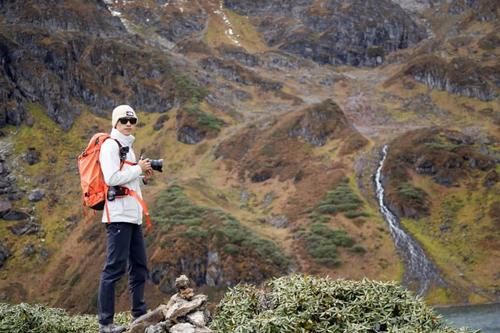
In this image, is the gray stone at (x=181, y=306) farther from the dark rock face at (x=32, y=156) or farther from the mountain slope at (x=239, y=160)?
the dark rock face at (x=32, y=156)

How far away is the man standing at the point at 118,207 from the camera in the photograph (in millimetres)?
11922

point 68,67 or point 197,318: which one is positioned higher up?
point 68,67

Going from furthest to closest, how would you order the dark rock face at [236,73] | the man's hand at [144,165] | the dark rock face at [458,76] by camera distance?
the dark rock face at [236,73], the dark rock face at [458,76], the man's hand at [144,165]

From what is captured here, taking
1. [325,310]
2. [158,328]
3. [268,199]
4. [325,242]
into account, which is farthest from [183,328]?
[268,199]

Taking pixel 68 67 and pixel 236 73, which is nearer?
pixel 68 67

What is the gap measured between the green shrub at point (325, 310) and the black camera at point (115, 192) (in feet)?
11.9

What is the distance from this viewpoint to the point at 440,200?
96.5m

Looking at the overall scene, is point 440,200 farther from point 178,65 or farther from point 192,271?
point 178,65

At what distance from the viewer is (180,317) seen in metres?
12.9

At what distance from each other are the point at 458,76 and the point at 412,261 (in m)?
92.0

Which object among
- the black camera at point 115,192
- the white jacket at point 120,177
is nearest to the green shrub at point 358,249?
the white jacket at point 120,177

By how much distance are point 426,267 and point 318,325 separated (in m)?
76.0

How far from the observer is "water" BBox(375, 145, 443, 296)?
262ft

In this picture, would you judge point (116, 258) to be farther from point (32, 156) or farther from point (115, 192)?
point (32, 156)
